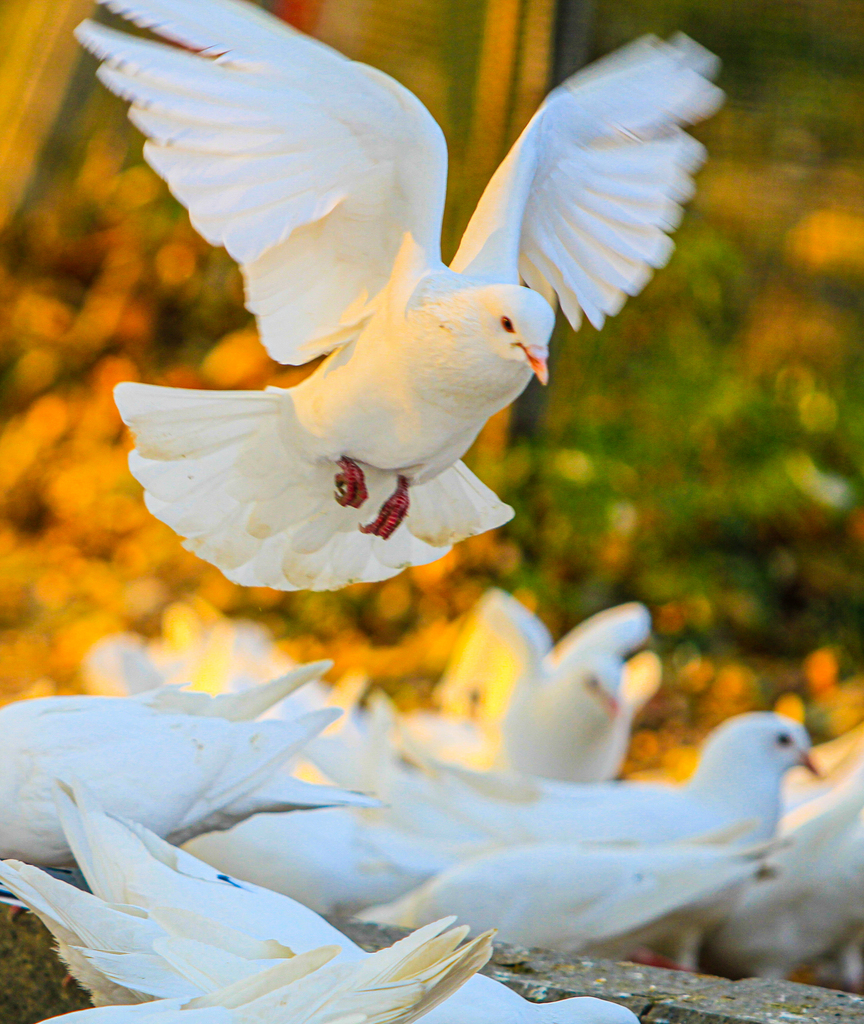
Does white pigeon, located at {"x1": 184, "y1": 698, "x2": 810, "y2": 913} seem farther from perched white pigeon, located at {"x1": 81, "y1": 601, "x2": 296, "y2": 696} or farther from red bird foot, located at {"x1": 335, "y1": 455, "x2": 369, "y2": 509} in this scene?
red bird foot, located at {"x1": 335, "y1": 455, "x2": 369, "y2": 509}

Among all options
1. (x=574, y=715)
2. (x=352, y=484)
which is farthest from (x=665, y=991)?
(x=574, y=715)

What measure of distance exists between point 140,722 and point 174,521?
0.34 m

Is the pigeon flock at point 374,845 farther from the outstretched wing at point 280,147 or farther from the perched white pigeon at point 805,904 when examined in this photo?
the outstretched wing at point 280,147

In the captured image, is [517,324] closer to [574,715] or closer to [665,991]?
[665,991]

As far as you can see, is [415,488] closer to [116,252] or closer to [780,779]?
[780,779]

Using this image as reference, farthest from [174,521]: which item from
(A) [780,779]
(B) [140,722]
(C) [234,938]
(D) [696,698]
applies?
(D) [696,698]

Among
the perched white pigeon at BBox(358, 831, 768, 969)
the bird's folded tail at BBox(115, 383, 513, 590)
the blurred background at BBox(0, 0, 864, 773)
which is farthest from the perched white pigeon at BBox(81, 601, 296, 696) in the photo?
the bird's folded tail at BBox(115, 383, 513, 590)

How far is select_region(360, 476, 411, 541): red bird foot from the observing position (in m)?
1.68

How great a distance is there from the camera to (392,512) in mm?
1681

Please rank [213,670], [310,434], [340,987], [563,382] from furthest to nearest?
1. [563,382]
2. [213,670]
3. [310,434]
4. [340,987]

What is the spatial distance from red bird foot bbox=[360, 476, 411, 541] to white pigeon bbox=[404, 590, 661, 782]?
200 centimetres

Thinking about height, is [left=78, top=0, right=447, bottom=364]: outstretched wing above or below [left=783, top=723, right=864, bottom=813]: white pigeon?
above

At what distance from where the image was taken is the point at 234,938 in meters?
1.46

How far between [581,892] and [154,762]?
1.08m
